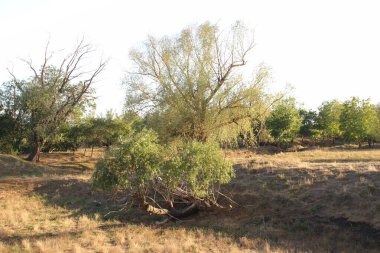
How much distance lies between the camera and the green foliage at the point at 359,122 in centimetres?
5588

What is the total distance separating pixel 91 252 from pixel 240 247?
578cm

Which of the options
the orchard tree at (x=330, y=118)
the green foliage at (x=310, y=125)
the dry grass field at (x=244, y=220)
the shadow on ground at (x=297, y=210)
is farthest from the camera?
the green foliage at (x=310, y=125)

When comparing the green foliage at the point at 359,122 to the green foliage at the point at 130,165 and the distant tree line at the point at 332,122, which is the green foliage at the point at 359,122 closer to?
the distant tree line at the point at 332,122

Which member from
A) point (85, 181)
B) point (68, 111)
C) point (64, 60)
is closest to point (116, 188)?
point (85, 181)

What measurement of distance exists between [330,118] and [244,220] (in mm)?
51140

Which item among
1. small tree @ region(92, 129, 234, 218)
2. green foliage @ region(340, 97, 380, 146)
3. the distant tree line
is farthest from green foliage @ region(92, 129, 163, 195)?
green foliage @ region(340, 97, 380, 146)

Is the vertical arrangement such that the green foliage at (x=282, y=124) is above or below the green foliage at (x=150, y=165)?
above

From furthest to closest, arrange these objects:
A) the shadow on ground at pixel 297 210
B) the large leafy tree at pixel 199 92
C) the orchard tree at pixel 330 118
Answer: the orchard tree at pixel 330 118 < the large leafy tree at pixel 199 92 < the shadow on ground at pixel 297 210

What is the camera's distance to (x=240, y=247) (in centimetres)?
1405

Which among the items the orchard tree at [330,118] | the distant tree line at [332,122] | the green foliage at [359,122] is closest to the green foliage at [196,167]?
the distant tree line at [332,122]

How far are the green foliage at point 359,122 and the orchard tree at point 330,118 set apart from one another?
8.07 feet

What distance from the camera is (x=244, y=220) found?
1817cm

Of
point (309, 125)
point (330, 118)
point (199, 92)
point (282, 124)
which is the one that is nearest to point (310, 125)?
point (309, 125)

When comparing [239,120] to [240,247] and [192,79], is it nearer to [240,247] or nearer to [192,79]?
[192,79]
